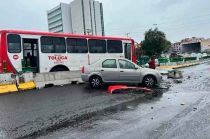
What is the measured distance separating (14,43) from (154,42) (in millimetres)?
50368

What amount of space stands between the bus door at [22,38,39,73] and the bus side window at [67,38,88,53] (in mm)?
2472

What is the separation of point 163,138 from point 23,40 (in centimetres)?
1329

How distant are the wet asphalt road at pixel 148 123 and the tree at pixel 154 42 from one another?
55.1 meters

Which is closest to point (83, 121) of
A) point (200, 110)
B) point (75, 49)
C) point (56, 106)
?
point (56, 106)

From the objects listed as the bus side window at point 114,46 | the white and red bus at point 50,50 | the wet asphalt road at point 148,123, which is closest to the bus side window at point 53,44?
the white and red bus at point 50,50

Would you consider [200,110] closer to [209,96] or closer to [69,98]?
[209,96]

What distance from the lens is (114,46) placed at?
73.5 feet

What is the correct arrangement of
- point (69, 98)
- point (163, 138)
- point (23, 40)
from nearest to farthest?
1. point (163, 138)
2. point (69, 98)
3. point (23, 40)

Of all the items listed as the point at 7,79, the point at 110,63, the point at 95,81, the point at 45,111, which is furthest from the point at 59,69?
the point at 45,111

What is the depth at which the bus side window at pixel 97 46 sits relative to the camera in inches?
826

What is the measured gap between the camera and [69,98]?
477 inches

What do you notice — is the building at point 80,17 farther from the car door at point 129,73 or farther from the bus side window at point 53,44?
the car door at point 129,73

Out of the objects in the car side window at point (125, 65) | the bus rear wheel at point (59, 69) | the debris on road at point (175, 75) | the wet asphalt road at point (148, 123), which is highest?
the car side window at point (125, 65)

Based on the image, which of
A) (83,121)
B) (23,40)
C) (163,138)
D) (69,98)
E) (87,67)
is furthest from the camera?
(23,40)
